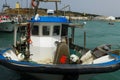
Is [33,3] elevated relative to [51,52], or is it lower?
elevated

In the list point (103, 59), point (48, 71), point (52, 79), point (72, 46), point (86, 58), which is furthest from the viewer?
point (72, 46)

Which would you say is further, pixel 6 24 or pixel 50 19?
pixel 6 24

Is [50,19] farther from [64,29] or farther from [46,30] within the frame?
[64,29]

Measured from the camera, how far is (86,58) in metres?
16.7

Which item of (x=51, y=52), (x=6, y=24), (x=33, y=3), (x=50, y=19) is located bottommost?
(x=6, y=24)

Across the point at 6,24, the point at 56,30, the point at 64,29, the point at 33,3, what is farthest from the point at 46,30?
the point at 6,24

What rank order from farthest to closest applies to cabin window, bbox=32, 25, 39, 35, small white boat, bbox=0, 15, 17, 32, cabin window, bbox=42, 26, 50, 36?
small white boat, bbox=0, 15, 17, 32
cabin window, bbox=32, 25, 39, 35
cabin window, bbox=42, 26, 50, 36

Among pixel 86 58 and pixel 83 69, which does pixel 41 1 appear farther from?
pixel 83 69

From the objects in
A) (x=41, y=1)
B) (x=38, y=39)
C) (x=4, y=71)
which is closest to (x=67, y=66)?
(x=38, y=39)

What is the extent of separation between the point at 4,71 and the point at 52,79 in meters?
6.12

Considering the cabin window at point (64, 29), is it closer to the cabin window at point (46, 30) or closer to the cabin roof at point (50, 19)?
the cabin roof at point (50, 19)

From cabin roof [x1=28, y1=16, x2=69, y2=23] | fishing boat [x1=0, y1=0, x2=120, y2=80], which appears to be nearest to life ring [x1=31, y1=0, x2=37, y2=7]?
fishing boat [x1=0, y1=0, x2=120, y2=80]

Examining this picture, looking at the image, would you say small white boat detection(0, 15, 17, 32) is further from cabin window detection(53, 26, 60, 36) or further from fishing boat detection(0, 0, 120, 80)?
cabin window detection(53, 26, 60, 36)

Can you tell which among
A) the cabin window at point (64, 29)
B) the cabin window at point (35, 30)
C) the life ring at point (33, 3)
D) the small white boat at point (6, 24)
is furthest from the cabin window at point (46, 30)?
the small white boat at point (6, 24)
